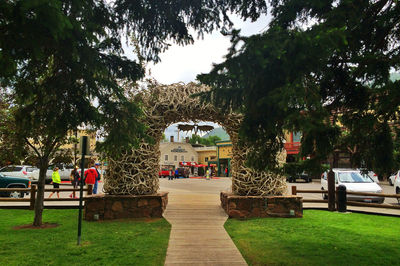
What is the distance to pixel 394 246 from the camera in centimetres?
623

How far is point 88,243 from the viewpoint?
625 cm

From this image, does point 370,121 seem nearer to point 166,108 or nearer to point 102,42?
point 102,42

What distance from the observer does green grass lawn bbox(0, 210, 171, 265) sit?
5172 mm

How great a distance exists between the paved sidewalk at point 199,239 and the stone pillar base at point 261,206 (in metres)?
0.47

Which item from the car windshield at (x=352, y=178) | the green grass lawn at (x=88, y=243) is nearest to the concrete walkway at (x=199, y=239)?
the green grass lawn at (x=88, y=243)

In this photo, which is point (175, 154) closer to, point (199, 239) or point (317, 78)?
point (199, 239)

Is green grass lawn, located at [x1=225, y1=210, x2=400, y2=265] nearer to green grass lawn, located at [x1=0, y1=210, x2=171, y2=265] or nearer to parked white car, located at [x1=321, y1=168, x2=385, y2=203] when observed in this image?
green grass lawn, located at [x1=0, y1=210, x2=171, y2=265]

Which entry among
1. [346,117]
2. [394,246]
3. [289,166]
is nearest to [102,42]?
[289,166]

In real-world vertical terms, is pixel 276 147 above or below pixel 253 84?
below

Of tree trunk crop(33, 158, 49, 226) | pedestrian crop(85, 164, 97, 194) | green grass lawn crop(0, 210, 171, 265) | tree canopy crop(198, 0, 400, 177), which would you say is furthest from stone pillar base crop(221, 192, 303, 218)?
pedestrian crop(85, 164, 97, 194)

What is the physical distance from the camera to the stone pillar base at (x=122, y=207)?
8.76 meters

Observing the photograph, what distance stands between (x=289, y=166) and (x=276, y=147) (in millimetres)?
325

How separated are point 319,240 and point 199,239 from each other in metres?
2.63

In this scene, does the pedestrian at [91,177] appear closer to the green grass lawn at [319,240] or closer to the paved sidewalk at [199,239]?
the paved sidewalk at [199,239]
